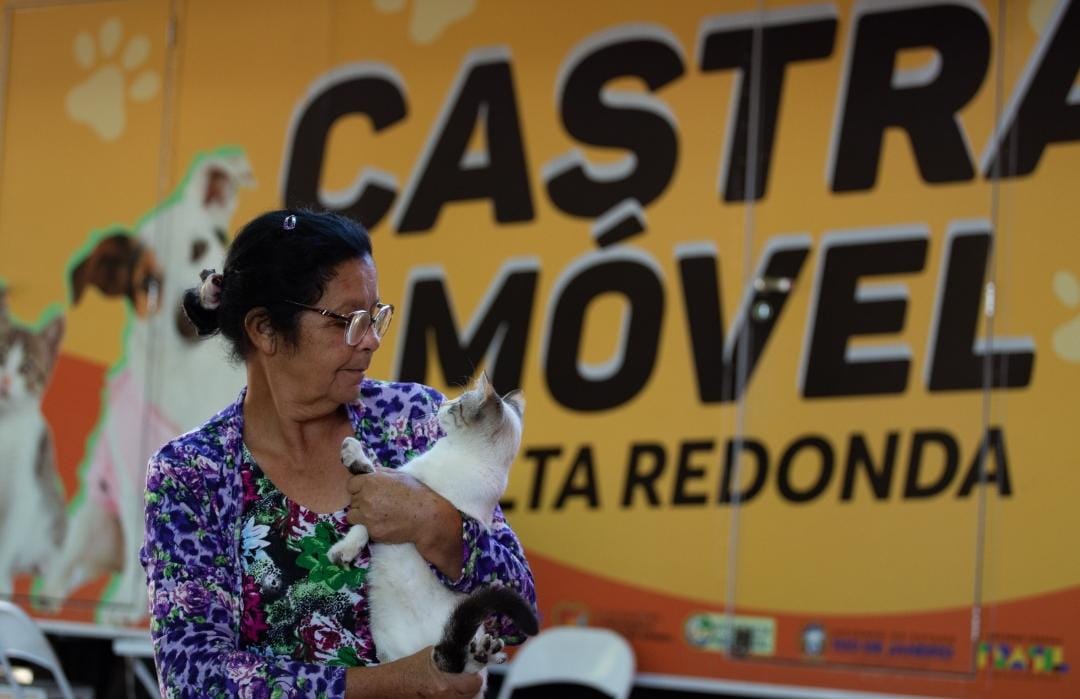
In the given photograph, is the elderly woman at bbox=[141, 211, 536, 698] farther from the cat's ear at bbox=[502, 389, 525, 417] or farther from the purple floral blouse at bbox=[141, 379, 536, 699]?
the cat's ear at bbox=[502, 389, 525, 417]

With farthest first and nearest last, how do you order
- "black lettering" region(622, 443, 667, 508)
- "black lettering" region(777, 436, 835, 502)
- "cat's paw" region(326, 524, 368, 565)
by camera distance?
"black lettering" region(622, 443, 667, 508), "black lettering" region(777, 436, 835, 502), "cat's paw" region(326, 524, 368, 565)

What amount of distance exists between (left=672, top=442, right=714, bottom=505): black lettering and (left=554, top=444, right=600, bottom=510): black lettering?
0.27 metres

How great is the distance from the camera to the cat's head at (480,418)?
1.87 metres

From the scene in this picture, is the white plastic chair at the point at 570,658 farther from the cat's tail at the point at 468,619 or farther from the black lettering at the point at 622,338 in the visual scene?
the cat's tail at the point at 468,619

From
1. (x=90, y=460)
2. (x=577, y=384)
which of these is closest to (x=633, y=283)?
(x=577, y=384)

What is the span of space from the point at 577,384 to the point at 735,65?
1.07 metres

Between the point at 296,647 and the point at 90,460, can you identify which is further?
the point at 90,460

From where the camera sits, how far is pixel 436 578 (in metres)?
1.78

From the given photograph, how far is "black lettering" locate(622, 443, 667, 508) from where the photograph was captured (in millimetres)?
4094

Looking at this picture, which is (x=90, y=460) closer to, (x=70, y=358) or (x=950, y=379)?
(x=70, y=358)

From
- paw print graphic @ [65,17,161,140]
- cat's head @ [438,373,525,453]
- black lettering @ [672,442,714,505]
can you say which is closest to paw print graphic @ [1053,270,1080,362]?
black lettering @ [672,442,714,505]

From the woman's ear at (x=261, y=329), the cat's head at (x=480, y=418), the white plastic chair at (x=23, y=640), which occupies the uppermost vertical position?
the woman's ear at (x=261, y=329)

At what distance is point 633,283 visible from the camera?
4168 mm

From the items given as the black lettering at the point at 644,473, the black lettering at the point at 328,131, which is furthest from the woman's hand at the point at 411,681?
the black lettering at the point at 328,131
